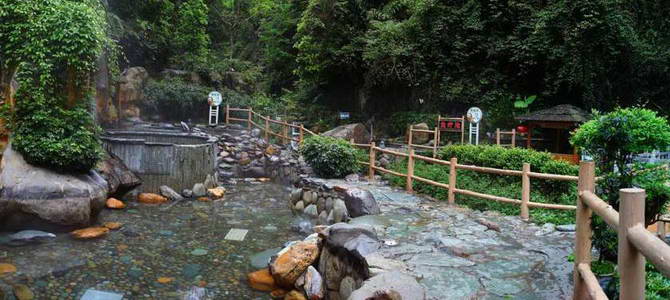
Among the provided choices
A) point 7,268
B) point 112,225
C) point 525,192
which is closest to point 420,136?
point 525,192

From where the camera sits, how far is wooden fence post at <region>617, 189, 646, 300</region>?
243 centimetres

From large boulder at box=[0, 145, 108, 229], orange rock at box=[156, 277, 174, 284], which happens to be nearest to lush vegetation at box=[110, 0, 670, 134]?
large boulder at box=[0, 145, 108, 229]

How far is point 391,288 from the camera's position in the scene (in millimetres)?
4395

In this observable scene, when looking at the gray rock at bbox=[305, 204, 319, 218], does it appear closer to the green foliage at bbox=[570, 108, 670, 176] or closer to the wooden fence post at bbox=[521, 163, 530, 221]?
the wooden fence post at bbox=[521, 163, 530, 221]

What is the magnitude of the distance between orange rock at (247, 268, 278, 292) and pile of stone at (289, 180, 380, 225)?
195 cm

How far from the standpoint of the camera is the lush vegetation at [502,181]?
894 cm

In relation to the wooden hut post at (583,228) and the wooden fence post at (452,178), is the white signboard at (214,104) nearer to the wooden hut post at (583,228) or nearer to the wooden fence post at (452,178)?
the wooden fence post at (452,178)

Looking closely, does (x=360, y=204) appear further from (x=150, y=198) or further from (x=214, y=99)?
(x=214, y=99)

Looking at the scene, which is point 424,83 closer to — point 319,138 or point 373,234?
point 319,138

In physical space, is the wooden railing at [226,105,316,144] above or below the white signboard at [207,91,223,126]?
below

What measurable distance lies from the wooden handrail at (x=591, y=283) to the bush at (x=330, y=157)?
26.0 feet

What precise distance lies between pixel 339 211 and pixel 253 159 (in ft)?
25.3

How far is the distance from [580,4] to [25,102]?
14892 mm

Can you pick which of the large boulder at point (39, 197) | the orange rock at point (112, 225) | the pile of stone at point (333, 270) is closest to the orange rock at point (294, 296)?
the pile of stone at point (333, 270)
